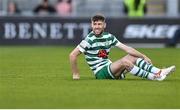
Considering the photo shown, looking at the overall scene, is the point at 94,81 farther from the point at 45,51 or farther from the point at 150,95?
the point at 45,51

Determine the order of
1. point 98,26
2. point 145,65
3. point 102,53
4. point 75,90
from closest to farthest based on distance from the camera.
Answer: point 75,90 → point 145,65 → point 98,26 → point 102,53

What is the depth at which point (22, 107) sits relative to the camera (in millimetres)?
11125

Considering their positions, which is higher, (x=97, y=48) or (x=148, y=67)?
(x=97, y=48)

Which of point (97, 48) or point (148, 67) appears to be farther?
point (97, 48)

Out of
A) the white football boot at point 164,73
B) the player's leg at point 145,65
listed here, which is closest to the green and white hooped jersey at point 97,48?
the player's leg at point 145,65

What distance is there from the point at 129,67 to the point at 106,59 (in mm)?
525

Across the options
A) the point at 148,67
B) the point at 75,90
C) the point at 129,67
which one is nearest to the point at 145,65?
the point at 148,67

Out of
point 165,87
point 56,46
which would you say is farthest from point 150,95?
point 56,46

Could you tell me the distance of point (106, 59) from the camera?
14.3 metres

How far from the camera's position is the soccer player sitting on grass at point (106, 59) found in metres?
14.0

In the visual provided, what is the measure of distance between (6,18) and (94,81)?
1639 centimetres

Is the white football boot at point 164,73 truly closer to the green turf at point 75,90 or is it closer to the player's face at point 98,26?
the green turf at point 75,90

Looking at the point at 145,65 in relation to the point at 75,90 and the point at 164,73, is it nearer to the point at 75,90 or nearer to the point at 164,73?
the point at 164,73

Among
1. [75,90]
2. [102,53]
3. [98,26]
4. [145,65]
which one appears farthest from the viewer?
[102,53]
